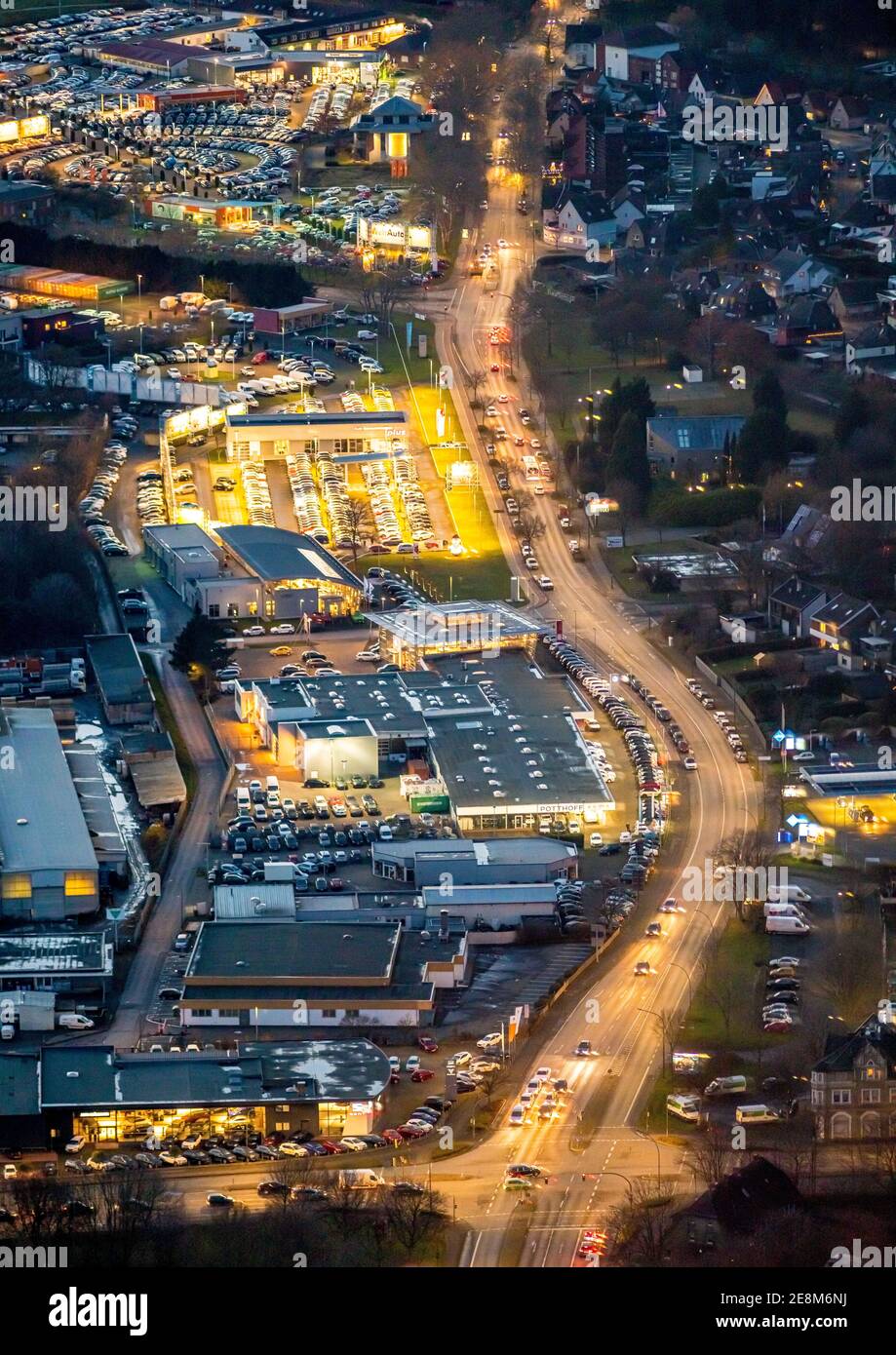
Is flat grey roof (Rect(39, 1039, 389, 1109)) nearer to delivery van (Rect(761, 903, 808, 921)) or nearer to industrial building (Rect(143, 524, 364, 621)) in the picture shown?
delivery van (Rect(761, 903, 808, 921))

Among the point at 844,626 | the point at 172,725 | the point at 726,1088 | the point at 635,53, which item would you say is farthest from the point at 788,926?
the point at 635,53

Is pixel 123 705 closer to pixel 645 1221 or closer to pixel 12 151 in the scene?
pixel 645 1221

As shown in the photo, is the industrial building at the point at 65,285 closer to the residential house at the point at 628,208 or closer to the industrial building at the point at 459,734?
the residential house at the point at 628,208

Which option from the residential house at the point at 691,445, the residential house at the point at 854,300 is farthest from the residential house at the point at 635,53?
the residential house at the point at 691,445

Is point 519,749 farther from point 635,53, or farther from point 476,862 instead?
point 635,53

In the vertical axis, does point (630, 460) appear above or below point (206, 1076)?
below

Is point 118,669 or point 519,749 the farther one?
point 118,669
